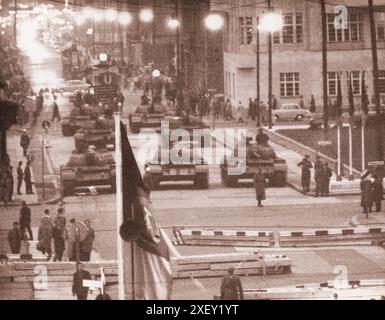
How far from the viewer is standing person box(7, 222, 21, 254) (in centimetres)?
1481

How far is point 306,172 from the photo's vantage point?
54.5 ft

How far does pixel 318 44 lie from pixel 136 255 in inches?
189

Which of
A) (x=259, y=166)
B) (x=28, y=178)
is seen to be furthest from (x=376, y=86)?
(x=28, y=178)

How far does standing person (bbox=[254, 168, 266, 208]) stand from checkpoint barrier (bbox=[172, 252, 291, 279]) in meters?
1.26

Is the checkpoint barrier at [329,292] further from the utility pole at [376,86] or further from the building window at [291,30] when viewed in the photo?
the building window at [291,30]

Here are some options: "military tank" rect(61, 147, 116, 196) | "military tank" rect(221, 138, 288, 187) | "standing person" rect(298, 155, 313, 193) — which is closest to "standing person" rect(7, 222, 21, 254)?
"military tank" rect(61, 147, 116, 196)

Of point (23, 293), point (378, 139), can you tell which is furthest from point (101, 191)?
point (378, 139)

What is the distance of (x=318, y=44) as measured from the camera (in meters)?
16.2

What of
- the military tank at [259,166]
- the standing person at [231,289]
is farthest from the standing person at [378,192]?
the standing person at [231,289]

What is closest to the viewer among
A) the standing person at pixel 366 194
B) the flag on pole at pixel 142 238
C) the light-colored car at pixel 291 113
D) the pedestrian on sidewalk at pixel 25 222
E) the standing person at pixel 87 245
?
the flag on pole at pixel 142 238

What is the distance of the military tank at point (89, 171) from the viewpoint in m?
15.8

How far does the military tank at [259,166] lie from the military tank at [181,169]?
0.28m

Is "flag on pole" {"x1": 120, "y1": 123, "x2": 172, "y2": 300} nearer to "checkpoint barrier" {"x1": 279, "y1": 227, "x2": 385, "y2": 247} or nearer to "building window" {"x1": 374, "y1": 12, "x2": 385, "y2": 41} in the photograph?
"checkpoint barrier" {"x1": 279, "y1": 227, "x2": 385, "y2": 247}

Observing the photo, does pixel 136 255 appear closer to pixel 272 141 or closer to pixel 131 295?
pixel 131 295
